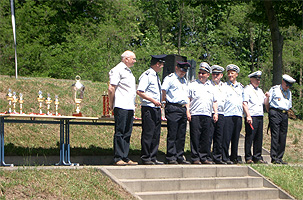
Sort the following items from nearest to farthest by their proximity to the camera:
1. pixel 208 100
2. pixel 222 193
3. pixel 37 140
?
pixel 222 193, pixel 208 100, pixel 37 140

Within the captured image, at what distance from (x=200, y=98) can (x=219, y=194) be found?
7.25ft

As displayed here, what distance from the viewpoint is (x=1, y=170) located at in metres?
7.20

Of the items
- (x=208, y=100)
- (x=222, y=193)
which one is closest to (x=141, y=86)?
(x=208, y=100)

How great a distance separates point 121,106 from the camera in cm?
888

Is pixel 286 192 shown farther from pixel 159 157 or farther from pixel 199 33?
pixel 199 33

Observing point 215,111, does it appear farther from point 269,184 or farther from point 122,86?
point 122,86

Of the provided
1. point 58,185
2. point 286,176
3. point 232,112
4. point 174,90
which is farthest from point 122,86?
point 286,176

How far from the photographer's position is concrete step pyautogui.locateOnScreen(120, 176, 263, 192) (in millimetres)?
8172

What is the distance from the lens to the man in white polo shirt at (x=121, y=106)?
28.9ft

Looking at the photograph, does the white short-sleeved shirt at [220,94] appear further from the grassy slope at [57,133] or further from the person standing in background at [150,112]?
the person standing in background at [150,112]

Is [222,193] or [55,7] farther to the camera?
[55,7]

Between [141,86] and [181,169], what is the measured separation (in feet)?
5.67

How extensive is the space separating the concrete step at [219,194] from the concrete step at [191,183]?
0.16m

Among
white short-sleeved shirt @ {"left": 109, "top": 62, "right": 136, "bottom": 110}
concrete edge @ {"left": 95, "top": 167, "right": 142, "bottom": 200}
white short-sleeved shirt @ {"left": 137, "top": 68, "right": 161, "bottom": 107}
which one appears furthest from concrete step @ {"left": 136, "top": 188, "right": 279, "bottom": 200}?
white short-sleeved shirt @ {"left": 137, "top": 68, "right": 161, "bottom": 107}
